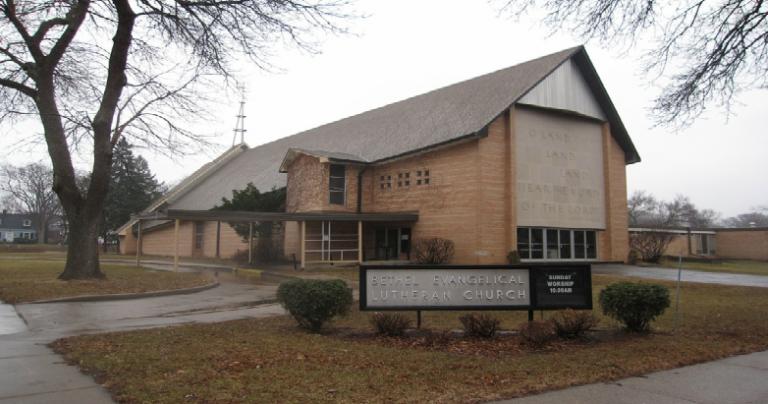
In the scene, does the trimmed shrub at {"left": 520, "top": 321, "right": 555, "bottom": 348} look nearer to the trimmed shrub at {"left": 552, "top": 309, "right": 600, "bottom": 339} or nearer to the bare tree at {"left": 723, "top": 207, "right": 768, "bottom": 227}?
the trimmed shrub at {"left": 552, "top": 309, "right": 600, "bottom": 339}

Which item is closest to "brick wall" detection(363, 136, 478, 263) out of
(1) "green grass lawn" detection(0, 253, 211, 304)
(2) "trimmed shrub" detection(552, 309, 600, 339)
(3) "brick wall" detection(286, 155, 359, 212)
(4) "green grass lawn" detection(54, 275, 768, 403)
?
(3) "brick wall" detection(286, 155, 359, 212)

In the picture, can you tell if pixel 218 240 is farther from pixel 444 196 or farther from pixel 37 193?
pixel 37 193

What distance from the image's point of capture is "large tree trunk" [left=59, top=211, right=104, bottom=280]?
16859 millimetres

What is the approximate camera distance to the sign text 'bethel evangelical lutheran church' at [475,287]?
9.05 meters

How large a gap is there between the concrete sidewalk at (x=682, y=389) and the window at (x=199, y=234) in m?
39.7

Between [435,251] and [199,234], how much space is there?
80.5ft

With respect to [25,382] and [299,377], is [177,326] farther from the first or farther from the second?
[299,377]

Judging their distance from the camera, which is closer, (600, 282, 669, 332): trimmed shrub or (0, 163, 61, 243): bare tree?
(600, 282, 669, 332): trimmed shrub

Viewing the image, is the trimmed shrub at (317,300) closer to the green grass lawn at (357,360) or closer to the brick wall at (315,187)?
the green grass lawn at (357,360)

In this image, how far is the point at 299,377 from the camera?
6039 mm

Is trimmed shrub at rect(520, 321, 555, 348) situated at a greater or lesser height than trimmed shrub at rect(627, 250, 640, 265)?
lesser

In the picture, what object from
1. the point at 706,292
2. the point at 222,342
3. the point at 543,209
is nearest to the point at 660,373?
the point at 222,342

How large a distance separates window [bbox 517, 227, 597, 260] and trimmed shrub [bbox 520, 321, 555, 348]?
57.2 feet

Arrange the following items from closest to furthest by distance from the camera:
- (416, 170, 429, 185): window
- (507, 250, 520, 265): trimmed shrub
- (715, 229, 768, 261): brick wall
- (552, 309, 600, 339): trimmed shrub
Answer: (552, 309, 600, 339): trimmed shrub, (507, 250, 520, 265): trimmed shrub, (416, 170, 429, 185): window, (715, 229, 768, 261): brick wall
